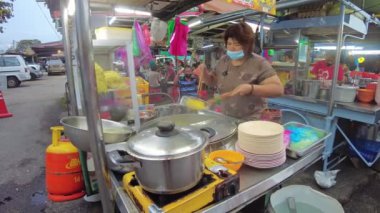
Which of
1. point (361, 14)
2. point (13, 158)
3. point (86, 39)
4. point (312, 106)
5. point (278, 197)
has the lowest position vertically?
point (13, 158)

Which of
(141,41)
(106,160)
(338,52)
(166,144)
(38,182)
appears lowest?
(38,182)

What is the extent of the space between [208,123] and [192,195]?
69 centimetres

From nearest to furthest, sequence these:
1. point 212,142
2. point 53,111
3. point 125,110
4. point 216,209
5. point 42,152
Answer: point 216,209 → point 212,142 → point 125,110 → point 42,152 → point 53,111

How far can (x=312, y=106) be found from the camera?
3.24m

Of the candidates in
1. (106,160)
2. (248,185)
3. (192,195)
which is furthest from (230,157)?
(106,160)

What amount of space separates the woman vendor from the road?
2.08m

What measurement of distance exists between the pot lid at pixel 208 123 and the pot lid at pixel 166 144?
41 cm

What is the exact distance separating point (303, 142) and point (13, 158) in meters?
4.64

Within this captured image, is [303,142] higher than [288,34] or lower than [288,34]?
lower

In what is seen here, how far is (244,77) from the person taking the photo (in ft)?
5.96

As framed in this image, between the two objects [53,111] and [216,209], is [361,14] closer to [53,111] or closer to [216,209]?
[216,209]

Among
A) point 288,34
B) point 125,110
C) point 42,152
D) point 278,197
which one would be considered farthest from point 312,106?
point 42,152

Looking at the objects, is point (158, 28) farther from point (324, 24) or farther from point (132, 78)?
point (324, 24)

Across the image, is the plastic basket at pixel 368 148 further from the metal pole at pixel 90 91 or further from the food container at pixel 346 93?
the metal pole at pixel 90 91
